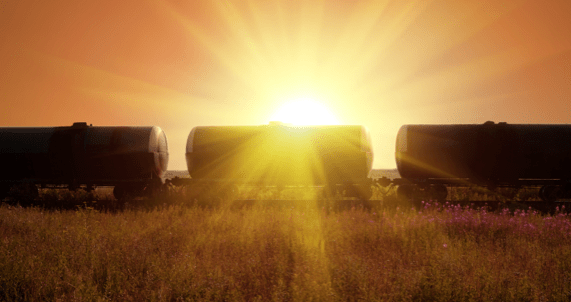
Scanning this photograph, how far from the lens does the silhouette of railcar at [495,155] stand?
1527 centimetres

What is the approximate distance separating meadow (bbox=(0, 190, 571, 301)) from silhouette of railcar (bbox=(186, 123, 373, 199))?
5589mm

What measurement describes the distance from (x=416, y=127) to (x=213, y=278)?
42.2 ft

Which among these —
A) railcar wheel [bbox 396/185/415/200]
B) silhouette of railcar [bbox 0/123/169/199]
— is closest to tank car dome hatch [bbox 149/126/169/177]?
silhouette of railcar [bbox 0/123/169/199]

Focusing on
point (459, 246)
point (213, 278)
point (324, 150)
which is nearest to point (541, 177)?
point (324, 150)

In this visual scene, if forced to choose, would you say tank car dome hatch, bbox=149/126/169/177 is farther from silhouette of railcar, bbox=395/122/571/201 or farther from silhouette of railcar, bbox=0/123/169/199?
silhouette of railcar, bbox=395/122/571/201

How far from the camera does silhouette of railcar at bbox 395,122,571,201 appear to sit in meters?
15.3

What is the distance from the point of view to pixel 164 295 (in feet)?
16.0

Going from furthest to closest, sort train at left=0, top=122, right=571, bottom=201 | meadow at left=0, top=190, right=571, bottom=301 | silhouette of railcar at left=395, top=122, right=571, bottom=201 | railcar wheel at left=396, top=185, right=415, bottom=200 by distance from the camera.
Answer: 1. railcar wheel at left=396, top=185, right=415, bottom=200
2. train at left=0, top=122, right=571, bottom=201
3. silhouette of railcar at left=395, top=122, right=571, bottom=201
4. meadow at left=0, top=190, right=571, bottom=301

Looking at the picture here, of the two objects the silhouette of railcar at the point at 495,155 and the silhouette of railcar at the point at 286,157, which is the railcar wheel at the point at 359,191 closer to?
the silhouette of railcar at the point at 286,157

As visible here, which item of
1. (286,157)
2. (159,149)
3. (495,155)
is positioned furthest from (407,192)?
(159,149)

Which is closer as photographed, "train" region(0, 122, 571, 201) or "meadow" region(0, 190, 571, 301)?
"meadow" region(0, 190, 571, 301)

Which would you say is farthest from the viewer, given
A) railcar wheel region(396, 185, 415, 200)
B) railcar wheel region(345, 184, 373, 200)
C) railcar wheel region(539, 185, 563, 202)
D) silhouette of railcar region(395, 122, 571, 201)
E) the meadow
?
railcar wheel region(396, 185, 415, 200)

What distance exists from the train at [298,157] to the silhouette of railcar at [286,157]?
0.04 metres

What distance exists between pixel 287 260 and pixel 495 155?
12.5 meters
